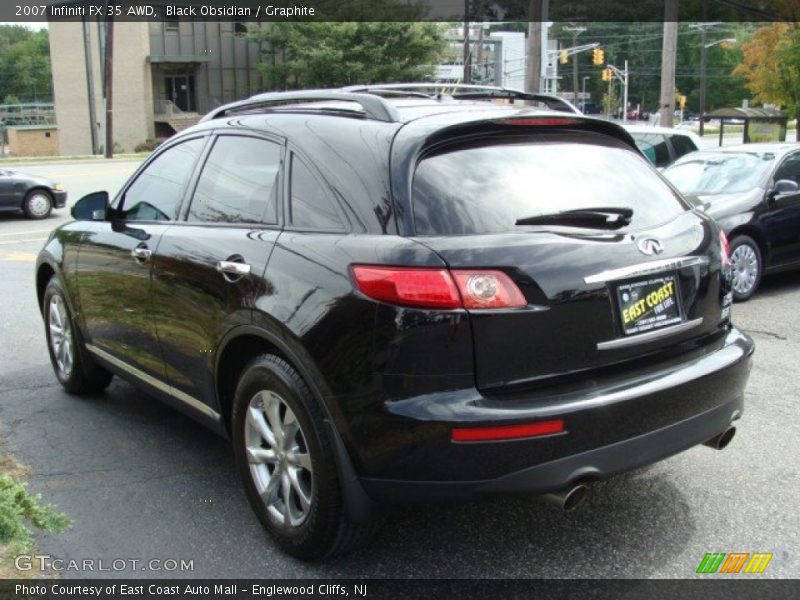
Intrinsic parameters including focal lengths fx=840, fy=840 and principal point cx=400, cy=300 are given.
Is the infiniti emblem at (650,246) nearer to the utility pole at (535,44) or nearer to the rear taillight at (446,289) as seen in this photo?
the rear taillight at (446,289)

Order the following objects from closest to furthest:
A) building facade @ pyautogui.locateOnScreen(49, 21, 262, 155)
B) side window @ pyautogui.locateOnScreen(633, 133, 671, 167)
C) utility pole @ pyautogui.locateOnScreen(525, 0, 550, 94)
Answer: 1. side window @ pyautogui.locateOnScreen(633, 133, 671, 167)
2. utility pole @ pyautogui.locateOnScreen(525, 0, 550, 94)
3. building facade @ pyautogui.locateOnScreen(49, 21, 262, 155)

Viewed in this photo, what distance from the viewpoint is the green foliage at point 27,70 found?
327 ft

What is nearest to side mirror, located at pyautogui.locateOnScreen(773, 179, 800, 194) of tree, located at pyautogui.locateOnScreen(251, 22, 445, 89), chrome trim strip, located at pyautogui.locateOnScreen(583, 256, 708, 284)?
chrome trim strip, located at pyautogui.locateOnScreen(583, 256, 708, 284)

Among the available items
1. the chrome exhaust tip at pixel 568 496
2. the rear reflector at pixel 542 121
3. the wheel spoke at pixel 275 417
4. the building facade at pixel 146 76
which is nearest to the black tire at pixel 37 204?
the wheel spoke at pixel 275 417

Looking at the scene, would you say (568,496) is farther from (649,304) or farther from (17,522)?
(17,522)

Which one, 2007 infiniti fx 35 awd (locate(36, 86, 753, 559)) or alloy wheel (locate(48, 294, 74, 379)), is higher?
2007 infiniti fx 35 awd (locate(36, 86, 753, 559))

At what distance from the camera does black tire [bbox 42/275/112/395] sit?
17.6 feet

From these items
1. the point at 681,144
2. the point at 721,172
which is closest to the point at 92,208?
the point at 721,172

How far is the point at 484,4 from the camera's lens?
4738cm

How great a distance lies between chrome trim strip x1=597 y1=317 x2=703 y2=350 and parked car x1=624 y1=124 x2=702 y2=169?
35.7ft

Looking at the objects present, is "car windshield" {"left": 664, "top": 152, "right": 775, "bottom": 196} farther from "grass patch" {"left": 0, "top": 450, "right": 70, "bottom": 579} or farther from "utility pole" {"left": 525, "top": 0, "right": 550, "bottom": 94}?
"utility pole" {"left": 525, "top": 0, "right": 550, "bottom": 94}

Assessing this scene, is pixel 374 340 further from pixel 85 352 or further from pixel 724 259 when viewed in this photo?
pixel 85 352

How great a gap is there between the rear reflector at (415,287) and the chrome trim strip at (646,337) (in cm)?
62

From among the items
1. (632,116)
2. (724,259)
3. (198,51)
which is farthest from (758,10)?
(632,116)
